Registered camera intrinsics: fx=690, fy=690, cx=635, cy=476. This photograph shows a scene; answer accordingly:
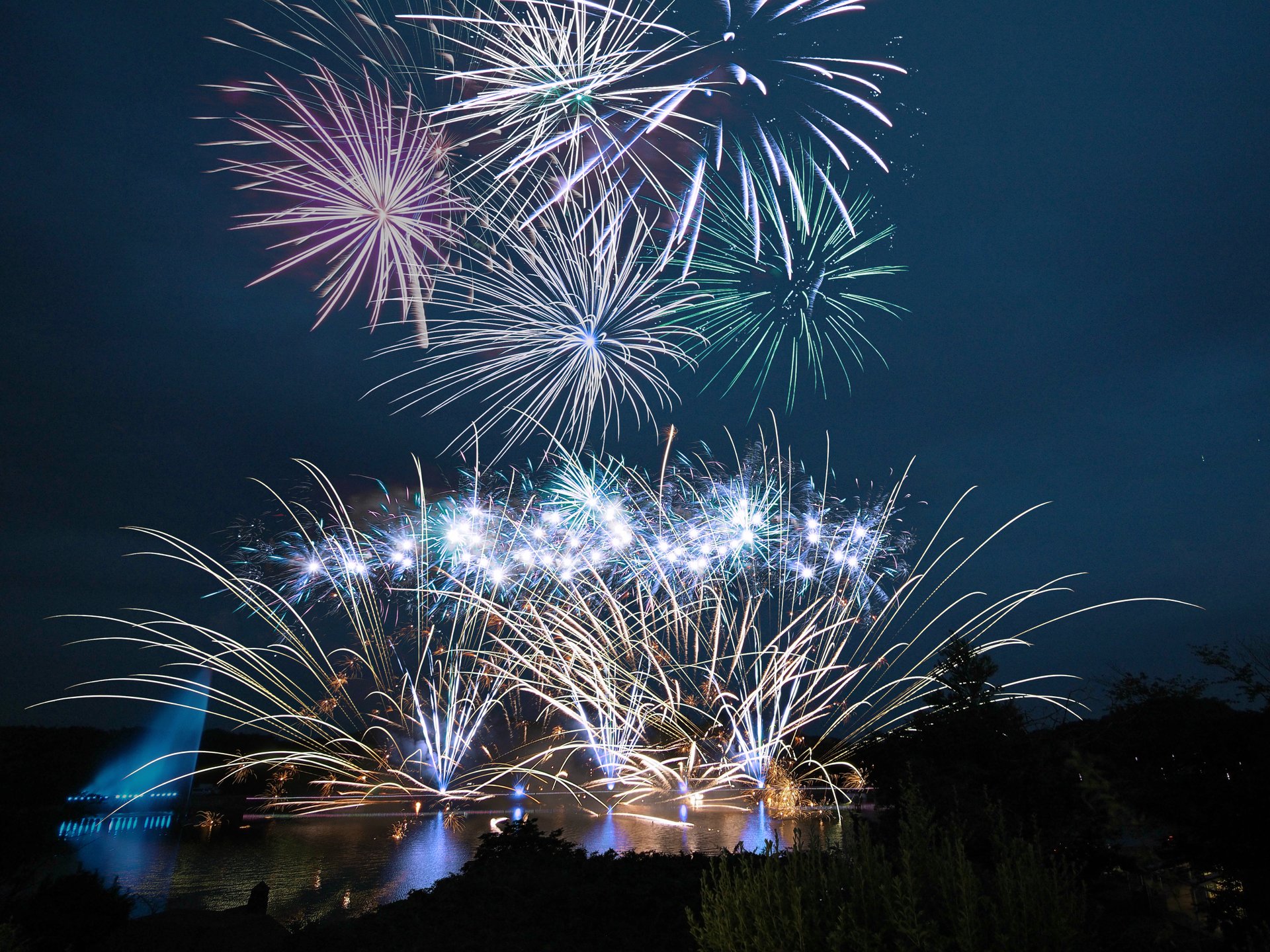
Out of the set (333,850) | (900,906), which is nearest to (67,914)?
(900,906)

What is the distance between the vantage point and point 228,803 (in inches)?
2002

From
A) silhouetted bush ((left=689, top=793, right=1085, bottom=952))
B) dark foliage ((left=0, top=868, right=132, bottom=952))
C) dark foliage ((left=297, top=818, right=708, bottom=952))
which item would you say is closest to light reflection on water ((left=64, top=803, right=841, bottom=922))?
dark foliage ((left=0, top=868, right=132, bottom=952))

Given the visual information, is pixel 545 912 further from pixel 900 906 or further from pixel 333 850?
pixel 333 850

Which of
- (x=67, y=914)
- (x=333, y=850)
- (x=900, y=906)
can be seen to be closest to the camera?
(x=900, y=906)

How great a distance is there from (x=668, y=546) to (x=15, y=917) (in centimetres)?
1994

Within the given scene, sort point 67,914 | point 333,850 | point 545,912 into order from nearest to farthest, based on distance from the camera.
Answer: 1. point 67,914
2. point 545,912
3. point 333,850

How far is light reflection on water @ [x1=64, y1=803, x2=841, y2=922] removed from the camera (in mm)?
20562

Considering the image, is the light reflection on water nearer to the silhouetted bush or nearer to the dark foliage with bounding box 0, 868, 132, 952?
the dark foliage with bounding box 0, 868, 132, 952

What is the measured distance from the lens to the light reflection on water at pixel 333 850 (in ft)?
67.5

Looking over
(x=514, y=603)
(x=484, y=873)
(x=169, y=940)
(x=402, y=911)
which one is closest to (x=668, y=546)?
(x=514, y=603)

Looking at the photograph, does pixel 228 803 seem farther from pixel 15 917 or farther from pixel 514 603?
pixel 15 917

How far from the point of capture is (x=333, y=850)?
30.9 m

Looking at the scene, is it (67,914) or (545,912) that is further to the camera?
(545,912)

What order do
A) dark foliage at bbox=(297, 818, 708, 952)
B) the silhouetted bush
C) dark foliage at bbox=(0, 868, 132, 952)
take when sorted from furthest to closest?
dark foliage at bbox=(0, 868, 132, 952) < dark foliage at bbox=(297, 818, 708, 952) < the silhouetted bush
